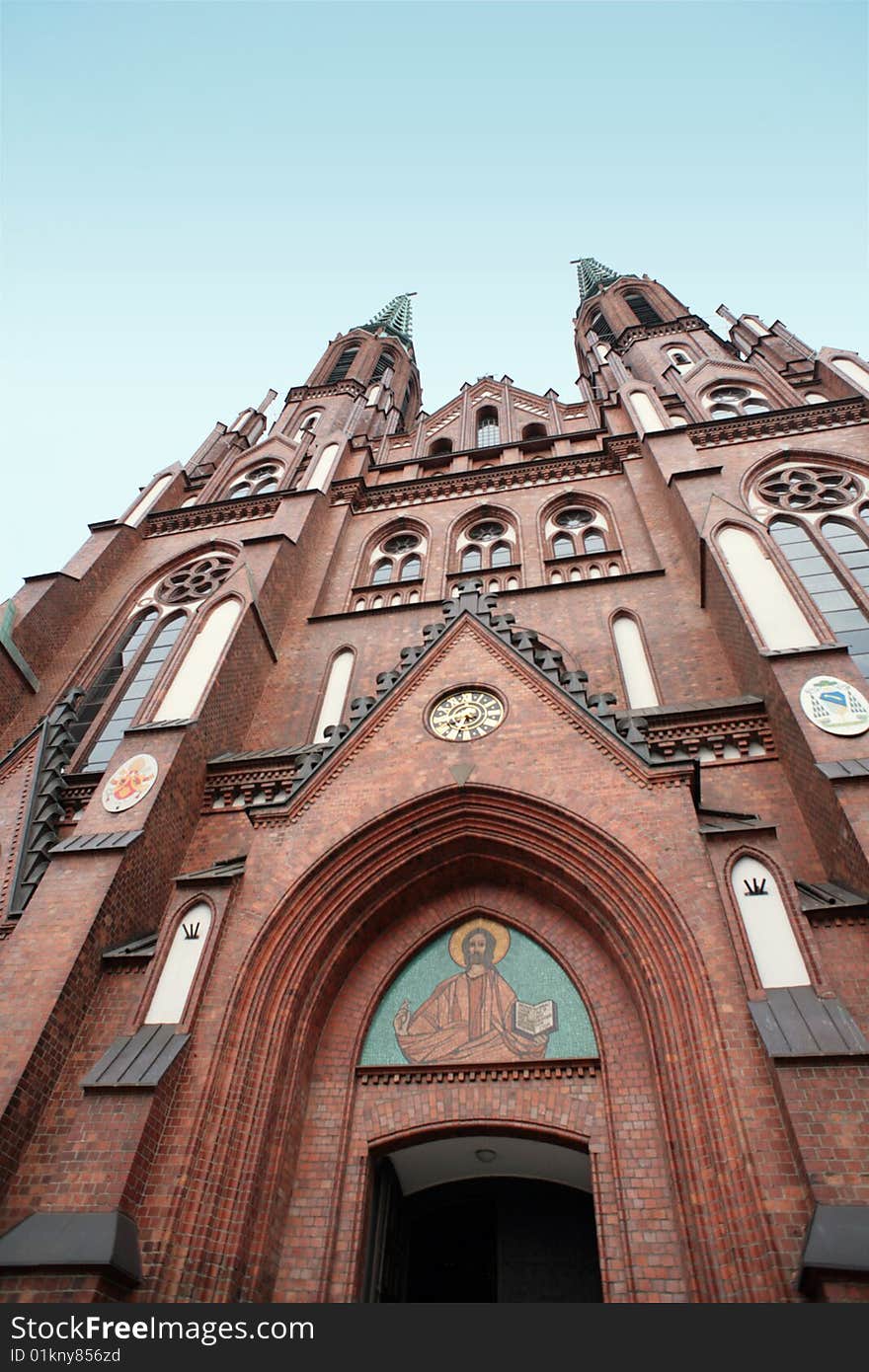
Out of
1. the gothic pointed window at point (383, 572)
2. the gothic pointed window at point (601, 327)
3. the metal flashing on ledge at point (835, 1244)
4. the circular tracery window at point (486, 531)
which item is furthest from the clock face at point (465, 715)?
the gothic pointed window at point (601, 327)

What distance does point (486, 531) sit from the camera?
17.4 m

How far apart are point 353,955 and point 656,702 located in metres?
5.69

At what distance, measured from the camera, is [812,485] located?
14.4 meters

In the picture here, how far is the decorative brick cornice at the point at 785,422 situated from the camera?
1595 centimetres

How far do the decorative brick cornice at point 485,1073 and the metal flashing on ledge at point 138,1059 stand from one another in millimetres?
2188

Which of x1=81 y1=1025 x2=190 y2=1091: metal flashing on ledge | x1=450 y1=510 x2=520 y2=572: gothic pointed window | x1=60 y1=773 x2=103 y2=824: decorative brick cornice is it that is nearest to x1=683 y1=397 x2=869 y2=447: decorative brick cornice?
x1=450 y1=510 x2=520 y2=572: gothic pointed window

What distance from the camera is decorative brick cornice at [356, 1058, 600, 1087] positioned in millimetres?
7762

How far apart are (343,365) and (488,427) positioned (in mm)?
10915

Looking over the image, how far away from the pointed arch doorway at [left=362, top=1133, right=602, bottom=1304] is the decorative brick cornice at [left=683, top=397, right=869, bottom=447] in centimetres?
1399

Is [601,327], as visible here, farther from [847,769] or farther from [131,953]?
[131,953]

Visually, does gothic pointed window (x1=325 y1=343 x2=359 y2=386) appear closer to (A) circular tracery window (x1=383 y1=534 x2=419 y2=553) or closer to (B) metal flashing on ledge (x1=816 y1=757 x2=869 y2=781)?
(A) circular tracery window (x1=383 y1=534 x2=419 y2=553)

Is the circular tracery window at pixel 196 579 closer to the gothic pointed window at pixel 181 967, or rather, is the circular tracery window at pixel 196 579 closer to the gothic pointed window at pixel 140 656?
the gothic pointed window at pixel 140 656

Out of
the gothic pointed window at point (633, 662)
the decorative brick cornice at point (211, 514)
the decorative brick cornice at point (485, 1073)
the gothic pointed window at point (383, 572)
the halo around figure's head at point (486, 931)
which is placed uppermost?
the decorative brick cornice at point (211, 514)

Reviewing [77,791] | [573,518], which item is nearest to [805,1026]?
[77,791]
